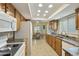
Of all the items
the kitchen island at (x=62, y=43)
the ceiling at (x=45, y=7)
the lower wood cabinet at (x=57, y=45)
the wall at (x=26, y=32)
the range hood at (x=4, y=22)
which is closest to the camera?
the range hood at (x=4, y=22)

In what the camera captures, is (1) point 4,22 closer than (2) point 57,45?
Yes

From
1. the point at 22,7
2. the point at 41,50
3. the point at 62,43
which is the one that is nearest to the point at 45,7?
the point at 22,7

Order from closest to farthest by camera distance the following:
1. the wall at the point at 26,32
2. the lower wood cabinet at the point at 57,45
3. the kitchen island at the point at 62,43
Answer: the kitchen island at the point at 62,43 < the lower wood cabinet at the point at 57,45 < the wall at the point at 26,32

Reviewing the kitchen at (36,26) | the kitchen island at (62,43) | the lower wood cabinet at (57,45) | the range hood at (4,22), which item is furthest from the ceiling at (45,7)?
the lower wood cabinet at (57,45)

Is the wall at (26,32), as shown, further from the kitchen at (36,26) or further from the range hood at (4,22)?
the range hood at (4,22)

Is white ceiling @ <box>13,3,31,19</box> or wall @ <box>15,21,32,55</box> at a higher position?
white ceiling @ <box>13,3,31,19</box>

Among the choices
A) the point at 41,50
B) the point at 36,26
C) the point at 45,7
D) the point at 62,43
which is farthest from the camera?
the point at 41,50

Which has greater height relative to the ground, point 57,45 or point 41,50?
point 57,45

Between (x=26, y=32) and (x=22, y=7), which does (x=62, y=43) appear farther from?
(x=22, y=7)

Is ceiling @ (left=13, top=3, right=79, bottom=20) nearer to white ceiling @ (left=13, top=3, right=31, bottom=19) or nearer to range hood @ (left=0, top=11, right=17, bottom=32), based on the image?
white ceiling @ (left=13, top=3, right=31, bottom=19)

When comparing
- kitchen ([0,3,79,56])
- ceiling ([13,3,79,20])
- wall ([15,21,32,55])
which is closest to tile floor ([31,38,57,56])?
kitchen ([0,3,79,56])

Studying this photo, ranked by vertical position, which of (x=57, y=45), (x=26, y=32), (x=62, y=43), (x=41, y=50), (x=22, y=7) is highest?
(x=22, y=7)

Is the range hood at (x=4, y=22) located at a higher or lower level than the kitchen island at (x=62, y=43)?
higher

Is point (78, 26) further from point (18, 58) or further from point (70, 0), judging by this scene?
point (18, 58)
